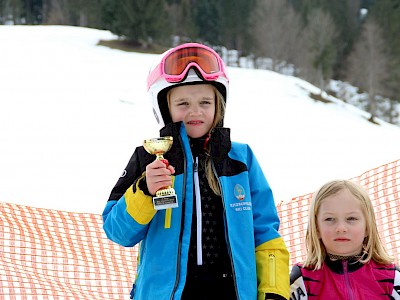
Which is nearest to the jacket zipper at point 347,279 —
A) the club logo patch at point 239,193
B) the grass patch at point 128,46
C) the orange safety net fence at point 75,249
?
the club logo patch at point 239,193

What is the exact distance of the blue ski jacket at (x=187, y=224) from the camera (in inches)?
99.8

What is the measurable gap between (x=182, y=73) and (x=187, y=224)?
2.18ft

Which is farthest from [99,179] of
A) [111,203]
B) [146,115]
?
[111,203]

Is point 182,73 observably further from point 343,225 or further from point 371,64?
point 371,64

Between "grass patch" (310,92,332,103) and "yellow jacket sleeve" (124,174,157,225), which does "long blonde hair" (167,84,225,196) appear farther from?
"grass patch" (310,92,332,103)

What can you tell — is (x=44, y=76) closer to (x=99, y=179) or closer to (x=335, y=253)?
(x=99, y=179)

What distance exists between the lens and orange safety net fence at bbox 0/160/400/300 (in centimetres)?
490

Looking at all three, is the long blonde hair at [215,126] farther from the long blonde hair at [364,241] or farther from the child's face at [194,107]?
the long blonde hair at [364,241]

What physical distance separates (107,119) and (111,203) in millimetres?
13109

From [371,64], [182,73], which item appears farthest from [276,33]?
[182,73]

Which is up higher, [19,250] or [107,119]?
[107,119]

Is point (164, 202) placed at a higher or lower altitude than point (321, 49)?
lower

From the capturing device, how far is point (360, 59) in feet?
137

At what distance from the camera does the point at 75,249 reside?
5.46 meters
